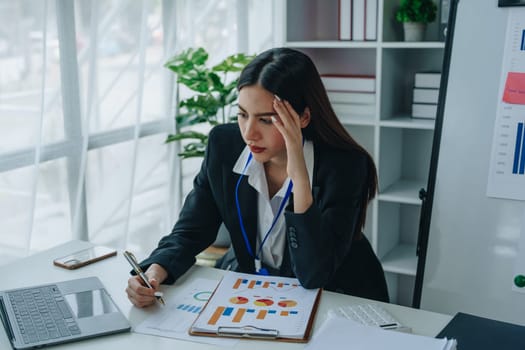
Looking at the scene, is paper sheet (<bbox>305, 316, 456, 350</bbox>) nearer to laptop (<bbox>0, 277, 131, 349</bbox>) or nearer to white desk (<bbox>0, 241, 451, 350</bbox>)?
white desk (<bbox>0, 241, 451, 350</bbox>)

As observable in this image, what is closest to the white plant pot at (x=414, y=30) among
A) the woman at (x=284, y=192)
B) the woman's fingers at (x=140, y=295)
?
the woman at (x=284, y=192)

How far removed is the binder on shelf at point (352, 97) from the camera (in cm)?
290

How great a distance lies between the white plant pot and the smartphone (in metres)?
1.71

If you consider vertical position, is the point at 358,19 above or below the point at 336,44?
above

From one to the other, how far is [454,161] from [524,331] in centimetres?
113

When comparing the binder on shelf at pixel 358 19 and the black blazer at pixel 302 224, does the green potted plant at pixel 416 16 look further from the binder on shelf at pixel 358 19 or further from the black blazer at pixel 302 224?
the black blazer at pixel 302 224

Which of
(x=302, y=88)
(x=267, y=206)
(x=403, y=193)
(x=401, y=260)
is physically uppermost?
(x=302, y=88)

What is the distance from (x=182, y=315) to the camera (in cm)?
143

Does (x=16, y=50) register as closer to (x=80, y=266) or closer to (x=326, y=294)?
(x=80, y=266)

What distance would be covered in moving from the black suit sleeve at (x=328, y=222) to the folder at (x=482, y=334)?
34 centimetres

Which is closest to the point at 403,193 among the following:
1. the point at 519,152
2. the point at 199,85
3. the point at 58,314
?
the point at 519,152

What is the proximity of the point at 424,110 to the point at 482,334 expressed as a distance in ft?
5.60

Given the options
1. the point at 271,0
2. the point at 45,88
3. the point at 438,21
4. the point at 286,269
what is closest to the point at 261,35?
the point at 271,0

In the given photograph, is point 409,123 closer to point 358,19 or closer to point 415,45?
point 415,45
